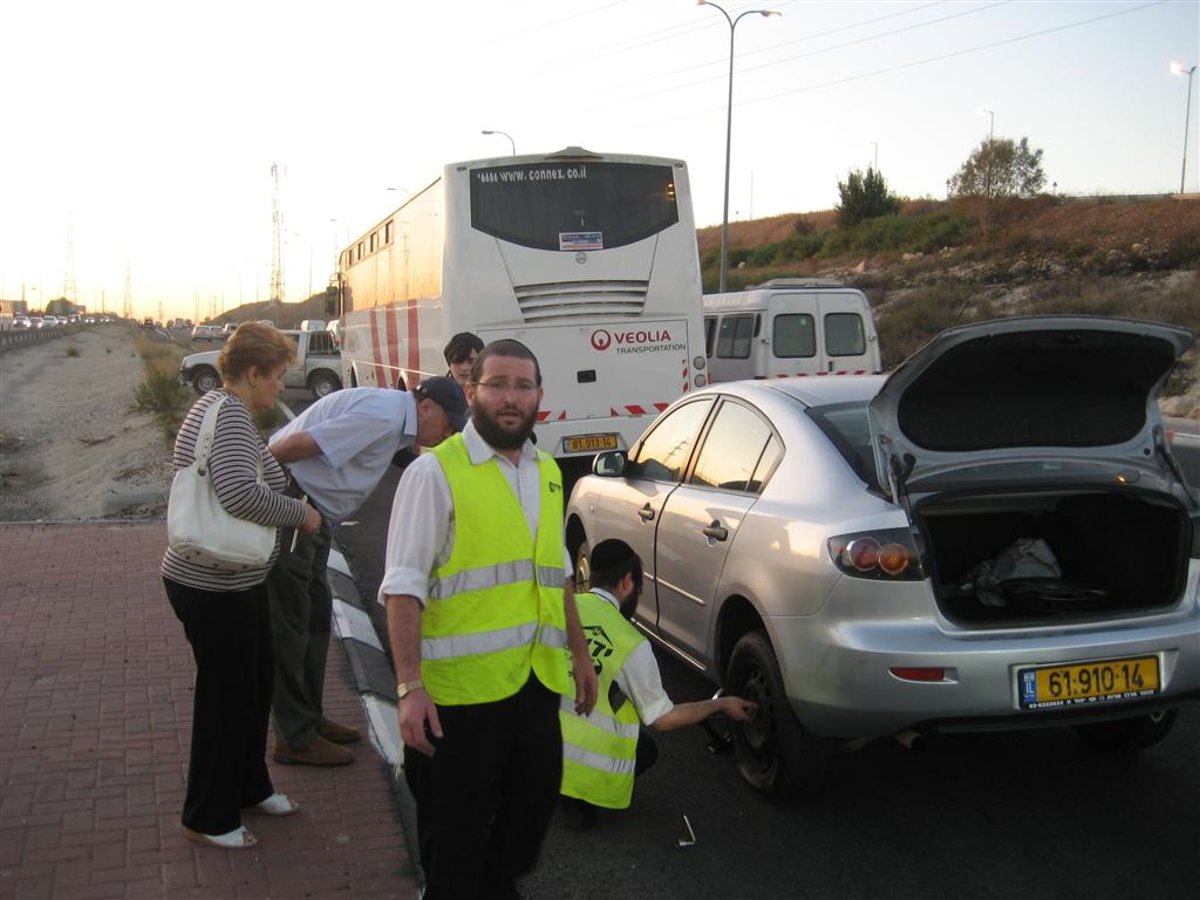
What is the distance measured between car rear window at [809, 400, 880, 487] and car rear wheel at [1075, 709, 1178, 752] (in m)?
1.55

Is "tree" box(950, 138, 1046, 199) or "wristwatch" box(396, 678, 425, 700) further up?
"tree" box(950, 138, 1046, 199)

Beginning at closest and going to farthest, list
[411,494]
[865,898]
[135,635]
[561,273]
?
[411,494] → [865,898] → [135,635] → [561,273]

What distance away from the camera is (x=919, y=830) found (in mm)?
4336

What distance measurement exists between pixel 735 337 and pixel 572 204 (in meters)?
5.60

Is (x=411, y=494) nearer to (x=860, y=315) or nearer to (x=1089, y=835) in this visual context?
(x=1089, y=835)

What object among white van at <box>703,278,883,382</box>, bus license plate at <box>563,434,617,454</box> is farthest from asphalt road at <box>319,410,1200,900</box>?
white van at <box>703,278,883,382</box>

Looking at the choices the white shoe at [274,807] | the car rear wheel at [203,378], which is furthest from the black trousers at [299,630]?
the car rear wheel at [203,378]

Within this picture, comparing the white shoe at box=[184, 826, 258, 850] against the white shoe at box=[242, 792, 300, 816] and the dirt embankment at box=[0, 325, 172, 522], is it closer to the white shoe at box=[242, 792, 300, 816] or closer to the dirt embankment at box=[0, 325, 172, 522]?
A: the white shoe at box=[242, 792, 300, 816]

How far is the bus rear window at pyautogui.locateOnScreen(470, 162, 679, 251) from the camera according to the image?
39.1 ft

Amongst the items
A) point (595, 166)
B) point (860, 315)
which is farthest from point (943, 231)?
point (595, 166)

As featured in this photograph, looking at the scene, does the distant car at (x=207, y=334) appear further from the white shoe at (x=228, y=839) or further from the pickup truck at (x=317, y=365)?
the white shoe at (x=228, y=839)

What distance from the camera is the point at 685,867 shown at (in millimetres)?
4062

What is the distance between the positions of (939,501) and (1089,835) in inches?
53.9

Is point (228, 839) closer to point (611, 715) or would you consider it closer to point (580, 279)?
point (611, 715)
